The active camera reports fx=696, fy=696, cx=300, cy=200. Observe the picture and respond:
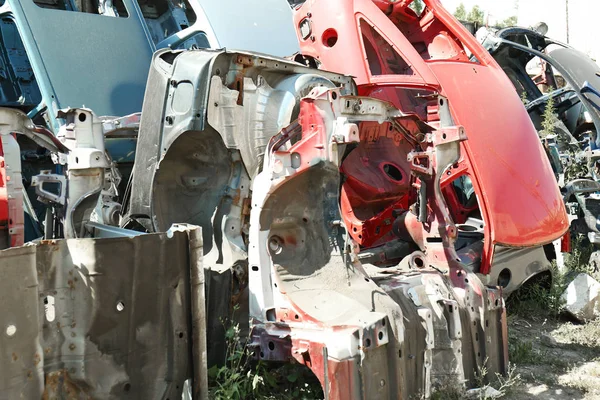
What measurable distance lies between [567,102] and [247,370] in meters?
5.74

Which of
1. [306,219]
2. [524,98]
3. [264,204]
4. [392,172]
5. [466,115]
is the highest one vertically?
[524,98]

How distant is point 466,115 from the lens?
19.2 ft

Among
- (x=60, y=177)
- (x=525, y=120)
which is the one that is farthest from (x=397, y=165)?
(x=60, y=177)

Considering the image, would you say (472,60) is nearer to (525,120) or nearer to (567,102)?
(525,120)

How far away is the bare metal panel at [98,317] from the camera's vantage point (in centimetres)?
270

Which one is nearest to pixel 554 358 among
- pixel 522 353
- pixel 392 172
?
pixel 522 353

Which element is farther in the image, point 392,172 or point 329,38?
point 329,38

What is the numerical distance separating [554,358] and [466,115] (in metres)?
2.07

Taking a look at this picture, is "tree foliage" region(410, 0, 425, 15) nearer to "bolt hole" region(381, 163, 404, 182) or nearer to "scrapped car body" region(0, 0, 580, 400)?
"scrapped car body" region(0, 0, 580, 400)

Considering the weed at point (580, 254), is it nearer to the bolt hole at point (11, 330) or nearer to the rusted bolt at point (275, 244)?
the rusted bolt at point (275, 244)

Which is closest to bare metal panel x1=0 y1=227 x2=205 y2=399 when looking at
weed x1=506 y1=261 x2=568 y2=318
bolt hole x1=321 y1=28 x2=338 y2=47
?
bolt hole x1=321 y1=28 x2=338 y2=47

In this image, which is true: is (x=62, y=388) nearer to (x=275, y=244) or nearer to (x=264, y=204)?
(x=264, y=204)

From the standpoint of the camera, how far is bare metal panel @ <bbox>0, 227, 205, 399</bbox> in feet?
8.84

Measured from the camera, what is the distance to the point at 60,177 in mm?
3801
